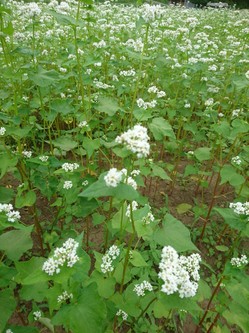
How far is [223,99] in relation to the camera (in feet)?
16.7

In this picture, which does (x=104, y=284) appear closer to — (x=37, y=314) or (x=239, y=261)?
(x=37, y=314)

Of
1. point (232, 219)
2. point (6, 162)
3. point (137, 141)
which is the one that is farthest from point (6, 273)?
point (232, 219)

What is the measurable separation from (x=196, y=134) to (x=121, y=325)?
2.76 meters

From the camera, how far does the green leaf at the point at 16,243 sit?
97.3 inches

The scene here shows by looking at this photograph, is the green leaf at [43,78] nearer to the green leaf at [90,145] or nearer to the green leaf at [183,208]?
the green leaf at [90,145]

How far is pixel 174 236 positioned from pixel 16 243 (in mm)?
1450

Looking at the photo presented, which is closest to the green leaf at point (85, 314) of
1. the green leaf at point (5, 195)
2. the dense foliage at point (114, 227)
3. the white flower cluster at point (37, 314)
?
the dense foliage at point (114, 227)

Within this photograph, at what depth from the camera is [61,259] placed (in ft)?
5.42

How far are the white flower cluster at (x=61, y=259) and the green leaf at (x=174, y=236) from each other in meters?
0.61

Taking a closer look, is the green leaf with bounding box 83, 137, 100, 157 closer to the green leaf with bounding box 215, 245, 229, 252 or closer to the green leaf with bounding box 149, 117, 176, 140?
the green leaf with bounding box 149, 117, 176, 140

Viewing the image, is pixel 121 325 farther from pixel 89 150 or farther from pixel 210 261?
pixel 89 150

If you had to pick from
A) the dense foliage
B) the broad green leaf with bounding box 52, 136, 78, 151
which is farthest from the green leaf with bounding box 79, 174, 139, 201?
the broad green leaf with bounding box 52, 136, 78, 151

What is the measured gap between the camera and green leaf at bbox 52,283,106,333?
5.44 ft

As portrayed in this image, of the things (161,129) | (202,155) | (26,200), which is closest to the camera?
(161,129)
